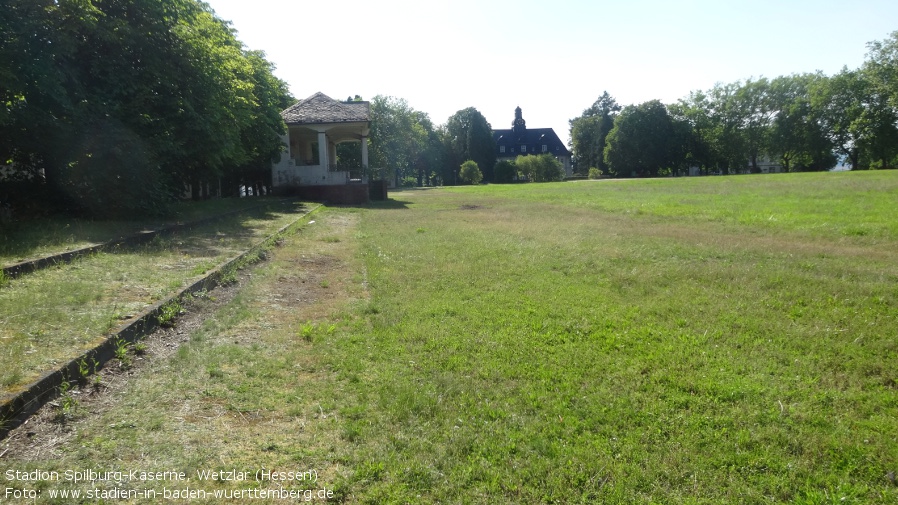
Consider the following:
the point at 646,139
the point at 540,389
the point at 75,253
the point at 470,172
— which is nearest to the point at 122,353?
the point at 540,389

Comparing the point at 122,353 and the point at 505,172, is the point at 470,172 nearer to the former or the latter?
the point at 505,172

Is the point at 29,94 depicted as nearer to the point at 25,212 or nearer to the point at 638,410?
the point at 25,212

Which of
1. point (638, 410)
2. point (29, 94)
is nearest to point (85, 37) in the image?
point (29, 94)

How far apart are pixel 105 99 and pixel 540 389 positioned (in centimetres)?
1323

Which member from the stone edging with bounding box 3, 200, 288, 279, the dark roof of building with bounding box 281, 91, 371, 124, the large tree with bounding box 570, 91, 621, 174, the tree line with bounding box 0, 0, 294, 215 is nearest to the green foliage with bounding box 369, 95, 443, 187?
the dark roof of building with bounding box 281, 91, 371, 124

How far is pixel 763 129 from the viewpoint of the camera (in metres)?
68.5

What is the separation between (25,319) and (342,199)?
24.2 metres

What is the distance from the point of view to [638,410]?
3.64 meters

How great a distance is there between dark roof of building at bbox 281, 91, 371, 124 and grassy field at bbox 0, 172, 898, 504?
20.6 meters

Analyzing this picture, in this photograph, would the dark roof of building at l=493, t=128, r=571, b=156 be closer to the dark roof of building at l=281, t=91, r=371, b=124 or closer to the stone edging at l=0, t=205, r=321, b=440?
the dark roof of building at l=281, t=91, r=371, b=124

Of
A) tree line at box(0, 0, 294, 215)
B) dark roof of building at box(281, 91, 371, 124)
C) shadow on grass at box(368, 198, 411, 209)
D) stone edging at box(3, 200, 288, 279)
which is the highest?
dark roof of building at box(281, 91, 371, 124)

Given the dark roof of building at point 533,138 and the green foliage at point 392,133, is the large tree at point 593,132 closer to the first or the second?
the dark roof of building at point 533,138

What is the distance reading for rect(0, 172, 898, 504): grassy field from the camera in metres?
2.88

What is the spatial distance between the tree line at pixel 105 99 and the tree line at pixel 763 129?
2501 inches
